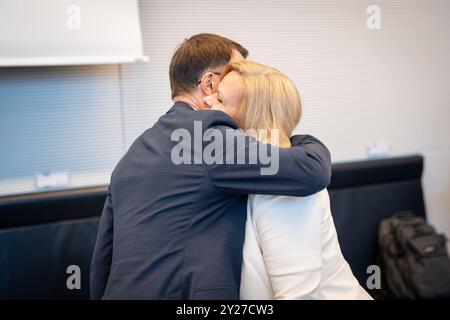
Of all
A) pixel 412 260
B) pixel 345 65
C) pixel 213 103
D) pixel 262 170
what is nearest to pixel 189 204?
pixel 262 170

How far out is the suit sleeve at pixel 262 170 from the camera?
96 centimetres

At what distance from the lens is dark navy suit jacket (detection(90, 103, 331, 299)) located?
0.98 m

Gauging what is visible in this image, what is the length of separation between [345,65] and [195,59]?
1.79 metres

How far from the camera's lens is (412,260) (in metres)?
2.42

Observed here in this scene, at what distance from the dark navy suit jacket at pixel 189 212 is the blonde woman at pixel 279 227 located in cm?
5

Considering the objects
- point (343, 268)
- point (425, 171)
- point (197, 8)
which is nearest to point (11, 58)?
point (197, 8)

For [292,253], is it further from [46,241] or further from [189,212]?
[46,241]

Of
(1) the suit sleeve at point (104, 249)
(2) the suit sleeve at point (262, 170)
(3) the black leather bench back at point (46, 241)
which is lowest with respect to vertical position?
(3) the black leather bench back at point (46, 241)

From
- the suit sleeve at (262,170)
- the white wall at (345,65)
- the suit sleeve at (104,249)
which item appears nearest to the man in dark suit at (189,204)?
the suit sleeve at (262,170)

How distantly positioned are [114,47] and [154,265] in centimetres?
131

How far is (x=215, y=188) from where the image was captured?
3.31 ft

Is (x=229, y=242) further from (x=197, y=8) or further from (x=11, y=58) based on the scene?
(x=197, y=8)

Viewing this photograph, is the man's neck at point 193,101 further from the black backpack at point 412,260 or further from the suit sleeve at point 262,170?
the black backpack at point 412,260

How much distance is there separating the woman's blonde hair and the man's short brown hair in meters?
0.18
